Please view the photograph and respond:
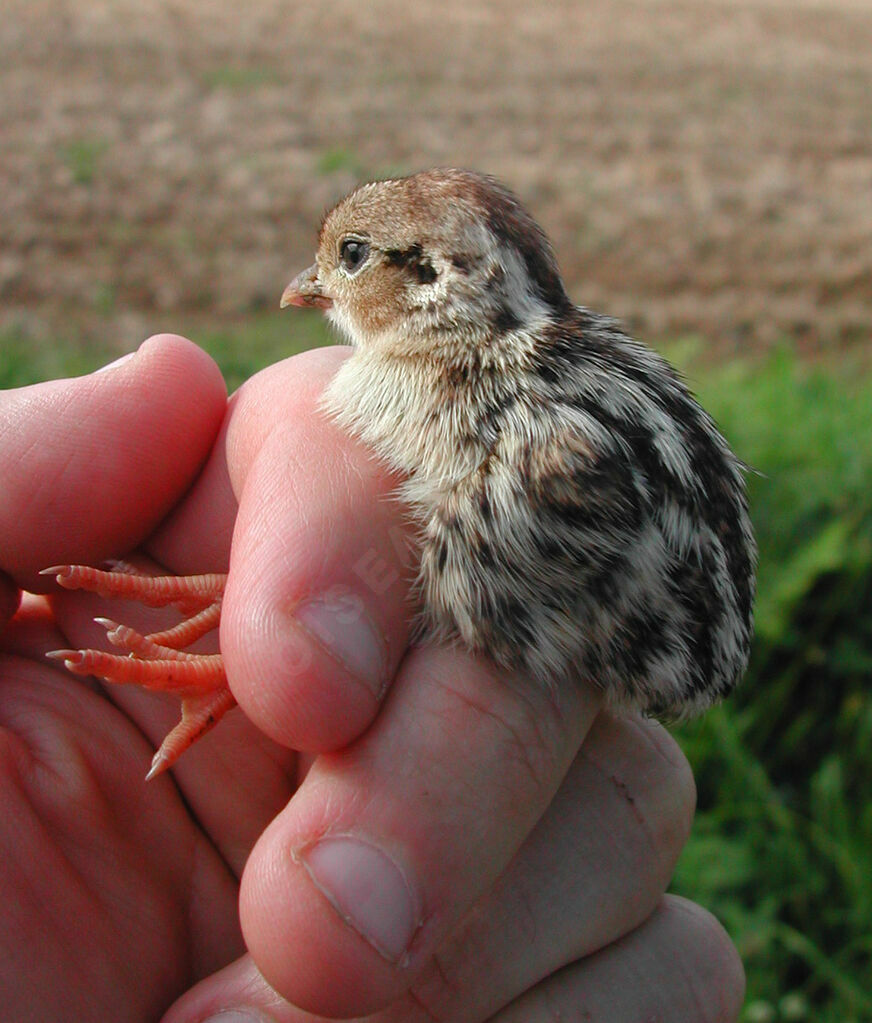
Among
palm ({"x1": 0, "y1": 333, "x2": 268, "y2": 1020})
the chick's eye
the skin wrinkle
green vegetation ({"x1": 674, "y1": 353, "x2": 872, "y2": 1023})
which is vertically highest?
the chick's eye

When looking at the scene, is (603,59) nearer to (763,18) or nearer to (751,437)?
(763,18)

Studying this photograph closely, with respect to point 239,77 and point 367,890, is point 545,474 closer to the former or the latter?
point 367,890

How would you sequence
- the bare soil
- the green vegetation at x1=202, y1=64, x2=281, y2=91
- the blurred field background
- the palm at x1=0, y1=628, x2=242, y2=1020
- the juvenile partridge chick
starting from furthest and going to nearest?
the green vegetation at x1=202, y1=64, x2=281, y2=91, the bare soil, the blurred field background, the palm at x1=0, y1=628, x2=242, y2=1020, the juvenile partridge chick

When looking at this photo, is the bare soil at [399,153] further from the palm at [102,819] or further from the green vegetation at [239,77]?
the palm at [102,819]

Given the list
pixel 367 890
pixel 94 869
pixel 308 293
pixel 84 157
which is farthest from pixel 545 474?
pixel 84 157

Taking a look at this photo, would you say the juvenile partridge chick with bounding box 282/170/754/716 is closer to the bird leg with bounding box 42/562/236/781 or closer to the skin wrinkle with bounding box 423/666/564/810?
the skin wrinkle with bounding box 423/666/564/810

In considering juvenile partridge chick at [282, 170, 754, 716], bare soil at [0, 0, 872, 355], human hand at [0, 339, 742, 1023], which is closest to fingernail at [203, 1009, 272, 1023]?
human hand at [0, 339, 742, 1023]

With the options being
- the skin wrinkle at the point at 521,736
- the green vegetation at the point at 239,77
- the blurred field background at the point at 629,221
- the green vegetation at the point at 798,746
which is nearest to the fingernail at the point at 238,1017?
the skin wrinkle at the point at 521,736
